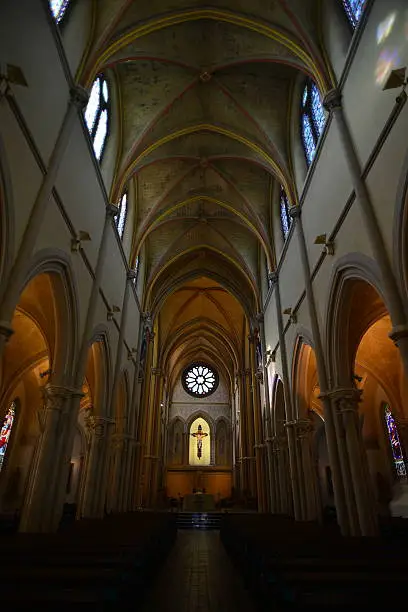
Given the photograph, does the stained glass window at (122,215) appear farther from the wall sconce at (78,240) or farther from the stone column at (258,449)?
the stone column at (258,449)

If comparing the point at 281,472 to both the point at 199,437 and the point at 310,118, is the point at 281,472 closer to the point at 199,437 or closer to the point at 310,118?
the point at 310,118

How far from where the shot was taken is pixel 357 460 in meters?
8.32

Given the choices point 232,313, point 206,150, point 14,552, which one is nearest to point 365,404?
point 232,313

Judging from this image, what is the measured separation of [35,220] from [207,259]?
16.6 meters

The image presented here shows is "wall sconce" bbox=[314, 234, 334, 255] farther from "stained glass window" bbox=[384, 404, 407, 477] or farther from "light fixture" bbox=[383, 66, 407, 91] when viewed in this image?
"stained glass window" bbox=[384, 404, 407, 477]

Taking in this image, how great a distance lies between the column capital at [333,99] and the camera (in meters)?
8.95

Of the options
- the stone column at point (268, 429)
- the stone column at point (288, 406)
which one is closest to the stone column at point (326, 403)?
the stone column at point (288, 406)

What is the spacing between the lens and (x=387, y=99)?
6.85 m

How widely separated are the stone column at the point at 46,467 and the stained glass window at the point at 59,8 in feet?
27.9

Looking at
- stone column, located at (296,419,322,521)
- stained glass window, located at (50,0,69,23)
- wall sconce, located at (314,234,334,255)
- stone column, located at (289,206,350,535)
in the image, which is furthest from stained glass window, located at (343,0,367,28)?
stone column, located at (296,419,322,521)

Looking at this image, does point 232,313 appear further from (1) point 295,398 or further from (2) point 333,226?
(2) point 333,226

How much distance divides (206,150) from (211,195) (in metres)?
2.51

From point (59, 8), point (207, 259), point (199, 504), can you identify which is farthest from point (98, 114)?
point (199, 504)

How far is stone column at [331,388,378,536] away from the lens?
7668 millimetres
